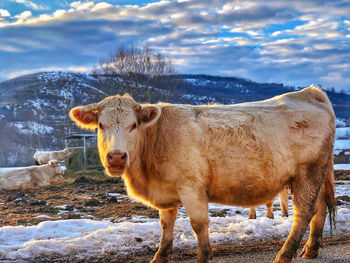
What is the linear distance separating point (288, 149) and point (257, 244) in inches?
72.1

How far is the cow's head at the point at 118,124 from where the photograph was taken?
452 cm

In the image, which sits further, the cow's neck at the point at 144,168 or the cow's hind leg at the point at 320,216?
the cow's hind leg at the point at 320,216

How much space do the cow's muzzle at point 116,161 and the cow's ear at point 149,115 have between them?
23.1 inches

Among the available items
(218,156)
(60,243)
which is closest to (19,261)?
(60,243)

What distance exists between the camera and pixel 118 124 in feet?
15.6

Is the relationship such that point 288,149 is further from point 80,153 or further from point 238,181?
point 80,153

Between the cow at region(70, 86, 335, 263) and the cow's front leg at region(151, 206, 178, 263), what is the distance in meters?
0.01

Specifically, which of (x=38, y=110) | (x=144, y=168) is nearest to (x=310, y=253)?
(x=144, y=168)

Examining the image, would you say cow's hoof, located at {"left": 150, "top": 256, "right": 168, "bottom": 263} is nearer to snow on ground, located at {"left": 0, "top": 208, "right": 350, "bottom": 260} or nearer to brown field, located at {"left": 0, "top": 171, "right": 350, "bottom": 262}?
brown field, located at {"left": 0, "top": 171, "right": 350, "bottom": 262}

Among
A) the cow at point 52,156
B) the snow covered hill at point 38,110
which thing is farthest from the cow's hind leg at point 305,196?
the snow covered hill at point 38,110

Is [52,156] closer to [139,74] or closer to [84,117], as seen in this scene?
[139,74]

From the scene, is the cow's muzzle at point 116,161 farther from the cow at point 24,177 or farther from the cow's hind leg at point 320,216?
the cow at point 24,177

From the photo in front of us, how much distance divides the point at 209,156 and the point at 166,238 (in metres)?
1.33

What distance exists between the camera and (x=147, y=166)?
498 centimetres
